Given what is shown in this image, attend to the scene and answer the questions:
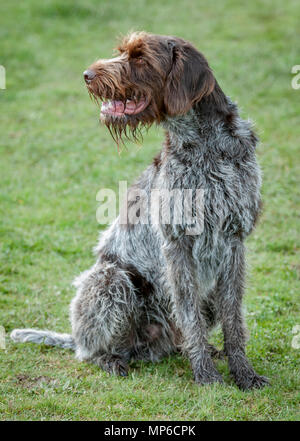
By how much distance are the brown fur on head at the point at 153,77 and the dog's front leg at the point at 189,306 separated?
3.46 feet

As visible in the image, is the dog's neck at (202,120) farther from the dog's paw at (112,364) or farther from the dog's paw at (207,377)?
the dog's paw at (112,364)

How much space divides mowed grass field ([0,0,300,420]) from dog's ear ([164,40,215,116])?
3.11ft

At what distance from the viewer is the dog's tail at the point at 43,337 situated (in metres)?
5.83

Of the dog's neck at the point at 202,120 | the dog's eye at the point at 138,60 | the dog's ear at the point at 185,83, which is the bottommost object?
the dog's neck at the point at 202,120

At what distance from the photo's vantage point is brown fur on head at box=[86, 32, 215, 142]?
471 centimetres

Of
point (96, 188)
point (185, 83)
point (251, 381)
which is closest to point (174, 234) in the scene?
point (185, 83)

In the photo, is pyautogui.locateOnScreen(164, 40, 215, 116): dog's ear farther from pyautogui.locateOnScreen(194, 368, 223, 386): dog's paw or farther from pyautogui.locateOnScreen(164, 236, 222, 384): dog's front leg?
pyautogui.locateOnScreen(194, 368, 223, 386): dog's paw

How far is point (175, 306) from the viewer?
520cm

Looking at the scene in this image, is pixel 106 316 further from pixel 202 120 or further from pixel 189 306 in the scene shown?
pixel 202 120

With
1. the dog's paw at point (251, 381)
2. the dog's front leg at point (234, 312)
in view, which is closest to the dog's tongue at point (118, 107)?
the dog's front leg at point (234, 312)

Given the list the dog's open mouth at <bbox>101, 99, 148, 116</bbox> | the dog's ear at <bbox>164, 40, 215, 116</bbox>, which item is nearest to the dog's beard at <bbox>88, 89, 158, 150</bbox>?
the dog's open mouth at <bbox>101, 99, 148, 116</bbox>
